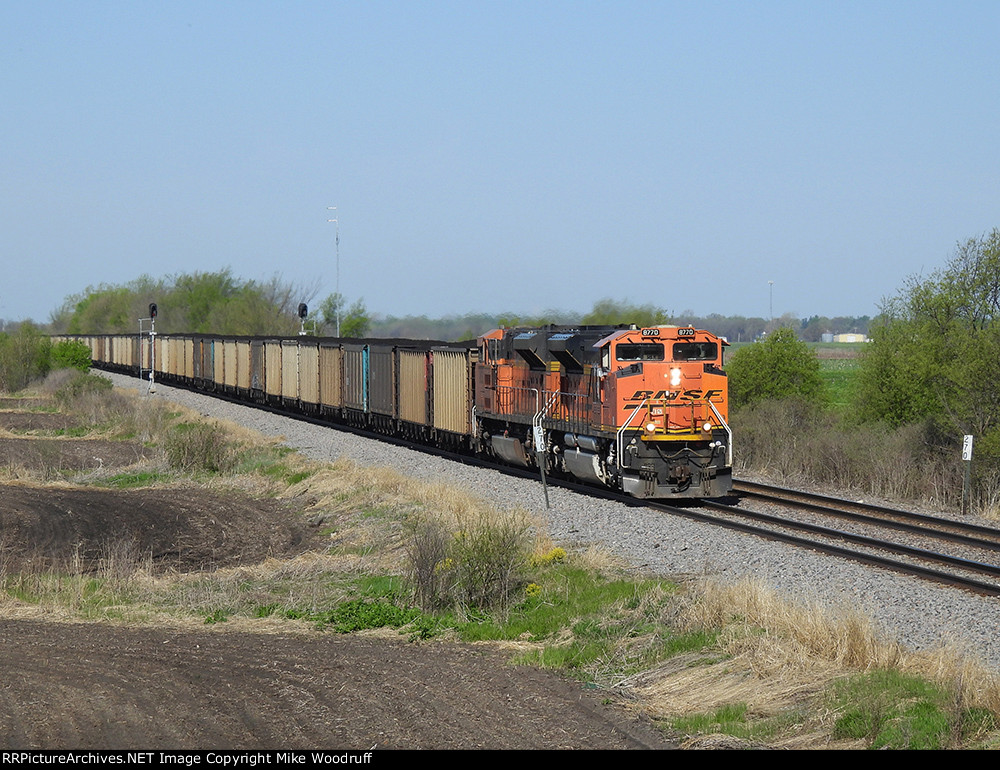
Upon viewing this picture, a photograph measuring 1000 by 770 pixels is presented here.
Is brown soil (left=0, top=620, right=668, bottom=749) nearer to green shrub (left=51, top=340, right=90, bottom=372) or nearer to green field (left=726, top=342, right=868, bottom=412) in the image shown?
green field (left=726, top=342, right=868, bottom=412)

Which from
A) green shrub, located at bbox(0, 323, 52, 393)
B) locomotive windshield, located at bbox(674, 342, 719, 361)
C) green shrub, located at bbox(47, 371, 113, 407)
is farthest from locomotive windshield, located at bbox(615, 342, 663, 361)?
green shrub, located at bbox(0, 323, 52, 393)

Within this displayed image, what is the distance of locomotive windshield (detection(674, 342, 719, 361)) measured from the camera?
2105cm

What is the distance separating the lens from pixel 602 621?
11.3 meters

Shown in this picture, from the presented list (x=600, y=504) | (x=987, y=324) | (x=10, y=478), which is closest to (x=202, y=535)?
(x=600, y=504)

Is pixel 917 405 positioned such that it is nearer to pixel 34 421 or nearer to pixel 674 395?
pixel 674 395

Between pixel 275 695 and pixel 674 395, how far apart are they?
1295 centimetres

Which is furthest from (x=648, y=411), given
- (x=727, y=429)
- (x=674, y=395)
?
(x=727, y=429)

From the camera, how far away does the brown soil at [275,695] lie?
781 cm

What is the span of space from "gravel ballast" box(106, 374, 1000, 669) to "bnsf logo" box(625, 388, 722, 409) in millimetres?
1968


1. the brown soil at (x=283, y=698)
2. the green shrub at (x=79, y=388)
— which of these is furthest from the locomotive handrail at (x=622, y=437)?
the green shrub at (x=79, y=388)

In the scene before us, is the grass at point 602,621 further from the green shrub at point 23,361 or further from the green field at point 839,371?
the green shrub at point 23,361
